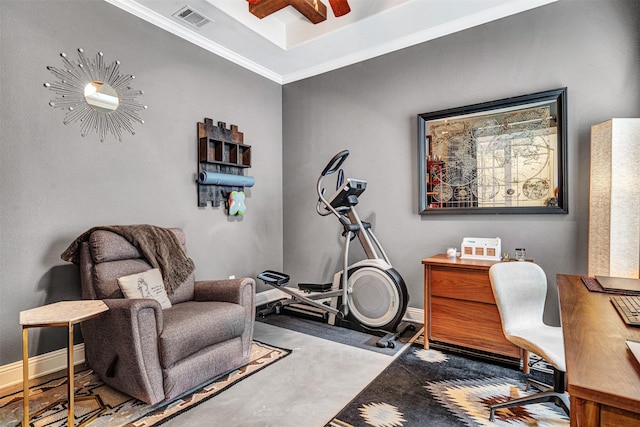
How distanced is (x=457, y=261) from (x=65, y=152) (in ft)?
10.6

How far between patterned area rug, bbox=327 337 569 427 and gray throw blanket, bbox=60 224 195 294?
1576mm

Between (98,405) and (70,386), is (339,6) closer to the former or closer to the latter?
(70,386)

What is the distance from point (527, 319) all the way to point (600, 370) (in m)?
1.38

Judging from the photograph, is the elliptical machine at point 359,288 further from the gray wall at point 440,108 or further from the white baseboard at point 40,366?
the white baseboard at point 40,366

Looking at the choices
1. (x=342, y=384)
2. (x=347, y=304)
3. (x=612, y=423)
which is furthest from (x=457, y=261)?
(x=612, y=423)

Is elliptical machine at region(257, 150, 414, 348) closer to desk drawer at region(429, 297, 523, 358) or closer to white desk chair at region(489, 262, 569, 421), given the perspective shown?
desk drawer at region(429, 297, 523, 358)

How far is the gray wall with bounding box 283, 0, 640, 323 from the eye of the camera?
2695 mm

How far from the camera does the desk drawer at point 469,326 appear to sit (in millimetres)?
2547

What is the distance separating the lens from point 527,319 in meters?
2.05

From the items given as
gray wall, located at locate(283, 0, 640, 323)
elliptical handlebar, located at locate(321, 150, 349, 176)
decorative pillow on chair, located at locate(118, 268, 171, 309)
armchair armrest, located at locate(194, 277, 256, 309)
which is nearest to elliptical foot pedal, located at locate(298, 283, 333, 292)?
gray wall, located at locate(283, 0, 640, 323)

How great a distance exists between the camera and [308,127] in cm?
439

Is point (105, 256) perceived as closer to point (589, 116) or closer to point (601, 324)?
point (601, 324)

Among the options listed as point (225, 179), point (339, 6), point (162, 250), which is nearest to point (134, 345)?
point (162, 250)

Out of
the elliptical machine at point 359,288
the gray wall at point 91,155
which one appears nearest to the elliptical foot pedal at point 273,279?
the elliptical machine at point 359,288
